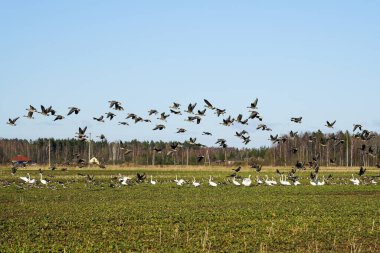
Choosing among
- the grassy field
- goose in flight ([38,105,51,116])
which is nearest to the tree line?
the grassy field

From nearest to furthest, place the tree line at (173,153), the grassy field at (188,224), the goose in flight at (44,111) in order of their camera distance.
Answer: the grassy field at (188,224), the goose in flight at (44,111), the tree line at (173,153)

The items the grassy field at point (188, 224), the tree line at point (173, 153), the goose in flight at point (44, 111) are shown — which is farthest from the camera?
the tree line at point (173, 153)

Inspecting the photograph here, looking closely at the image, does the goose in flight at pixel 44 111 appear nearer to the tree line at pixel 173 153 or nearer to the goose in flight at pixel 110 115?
the goose in flight at pixel 110 115

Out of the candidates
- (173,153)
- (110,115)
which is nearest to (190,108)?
(110,115)

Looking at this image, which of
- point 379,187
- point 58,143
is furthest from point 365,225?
point 58,143

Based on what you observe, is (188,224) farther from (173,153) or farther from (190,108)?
(173,153)

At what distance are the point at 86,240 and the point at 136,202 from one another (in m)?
16.0

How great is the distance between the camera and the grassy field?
20.2 metres

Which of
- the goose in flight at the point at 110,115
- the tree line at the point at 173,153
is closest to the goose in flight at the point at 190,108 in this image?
the goose in flight at the point at 110,115

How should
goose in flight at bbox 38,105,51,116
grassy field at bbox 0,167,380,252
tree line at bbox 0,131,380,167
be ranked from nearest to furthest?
1. grassy field at bbox 0,167,380,252
2. goose in flight at bbox 38,105,51,116
3. tree line at bbox 0,131,380,167

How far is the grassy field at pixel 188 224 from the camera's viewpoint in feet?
66.3

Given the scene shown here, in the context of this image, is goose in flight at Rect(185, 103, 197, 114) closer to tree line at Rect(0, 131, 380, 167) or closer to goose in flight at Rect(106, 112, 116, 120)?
goose in flight at Rect(106, 112, 116, 120)

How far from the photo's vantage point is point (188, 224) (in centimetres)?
2541

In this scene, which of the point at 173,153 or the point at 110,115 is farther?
the point at 173,153
